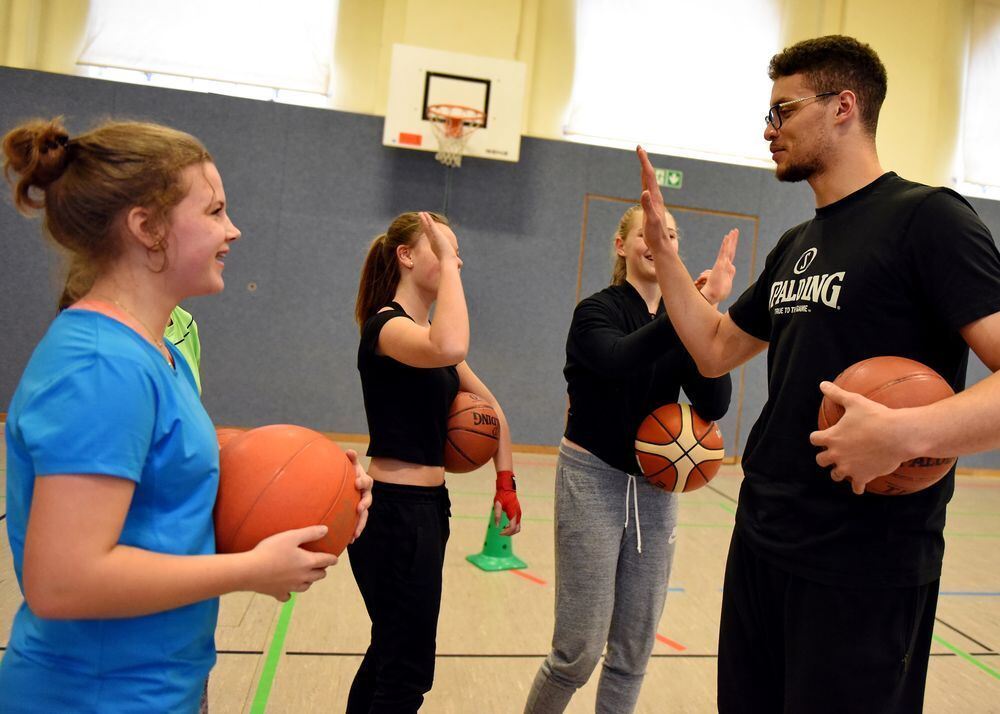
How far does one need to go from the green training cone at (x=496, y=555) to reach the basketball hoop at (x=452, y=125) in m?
3.93

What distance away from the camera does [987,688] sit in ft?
10.2

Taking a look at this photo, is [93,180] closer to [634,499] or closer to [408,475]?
[408,475]

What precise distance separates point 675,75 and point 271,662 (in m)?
7.04

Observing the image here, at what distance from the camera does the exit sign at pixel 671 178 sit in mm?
7617

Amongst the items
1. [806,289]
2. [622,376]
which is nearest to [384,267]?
[622,376]

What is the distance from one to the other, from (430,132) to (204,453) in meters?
6.14

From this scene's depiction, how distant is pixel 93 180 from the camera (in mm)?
1177

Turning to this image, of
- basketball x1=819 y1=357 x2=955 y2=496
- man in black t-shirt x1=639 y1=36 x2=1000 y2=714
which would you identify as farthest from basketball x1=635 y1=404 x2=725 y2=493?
basketball x1=819 y1=357 x2=955 y2=496

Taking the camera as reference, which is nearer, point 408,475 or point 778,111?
point 778,111

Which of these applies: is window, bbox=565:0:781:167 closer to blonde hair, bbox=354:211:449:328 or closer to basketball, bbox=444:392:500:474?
blonde hair, bbox=354:211:449:328

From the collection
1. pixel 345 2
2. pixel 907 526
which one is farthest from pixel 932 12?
pixel 907 526

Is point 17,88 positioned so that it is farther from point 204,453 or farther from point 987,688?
point 987,688

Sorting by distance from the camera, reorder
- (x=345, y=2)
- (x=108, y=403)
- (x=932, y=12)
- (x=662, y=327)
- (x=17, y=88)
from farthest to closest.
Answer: (x=932, y=12), (x=345, y=2), (x=17, y=88), (x=662, y=327), (x=108, y=403)

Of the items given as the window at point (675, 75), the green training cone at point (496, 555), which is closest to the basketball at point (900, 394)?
the green training cone at point (496, 555)
